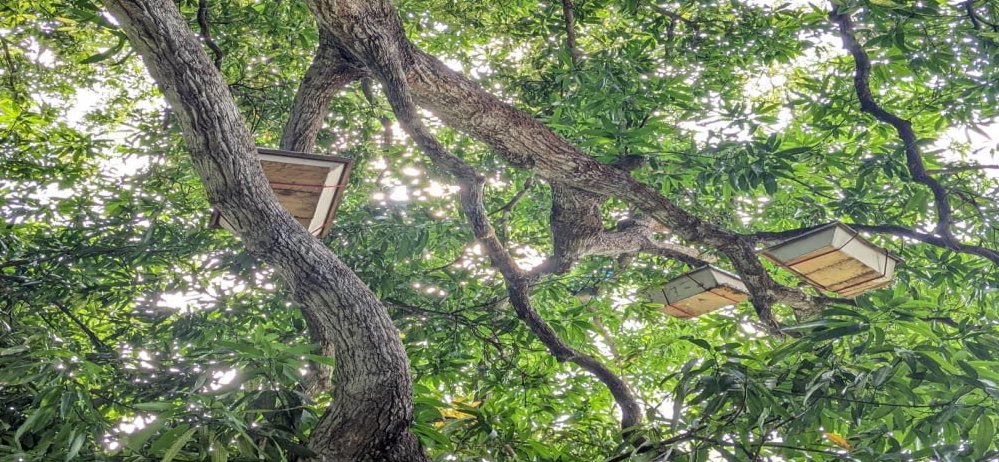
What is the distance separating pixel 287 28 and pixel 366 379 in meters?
2.65

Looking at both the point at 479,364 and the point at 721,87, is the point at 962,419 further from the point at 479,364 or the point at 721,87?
the point at 479,364

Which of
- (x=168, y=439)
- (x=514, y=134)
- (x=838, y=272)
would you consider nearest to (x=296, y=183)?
(x=514, y=134)

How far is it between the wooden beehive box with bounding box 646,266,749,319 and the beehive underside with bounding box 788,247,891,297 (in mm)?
422

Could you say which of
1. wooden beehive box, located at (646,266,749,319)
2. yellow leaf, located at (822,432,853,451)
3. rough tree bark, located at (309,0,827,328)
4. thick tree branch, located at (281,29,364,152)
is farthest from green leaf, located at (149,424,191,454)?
wooden beehive box, located at (646,266,749,319)

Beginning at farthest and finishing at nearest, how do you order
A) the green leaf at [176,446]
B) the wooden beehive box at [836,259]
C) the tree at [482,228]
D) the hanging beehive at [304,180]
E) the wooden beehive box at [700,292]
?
the wooden beehive box at [700,292] < the wooden beehive box at [836,259] < the hanging beehive at [304,180] < the tree at [482,228] < the green leaf at [176,446]

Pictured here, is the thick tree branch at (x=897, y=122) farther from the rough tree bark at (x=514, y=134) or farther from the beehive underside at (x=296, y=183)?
Result: the beehive underside at (x=296, y=183)

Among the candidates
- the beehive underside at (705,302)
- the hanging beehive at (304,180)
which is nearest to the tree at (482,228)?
the beehive underside at (705,302)

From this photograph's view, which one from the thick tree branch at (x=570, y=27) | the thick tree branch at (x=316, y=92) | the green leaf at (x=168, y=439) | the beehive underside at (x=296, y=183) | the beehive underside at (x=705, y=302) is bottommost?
the green leaf at (x=168, y=439)

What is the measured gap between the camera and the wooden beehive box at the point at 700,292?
3.85 meters

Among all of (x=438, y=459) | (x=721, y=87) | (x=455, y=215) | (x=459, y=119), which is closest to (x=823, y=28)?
(x=721, y=87)

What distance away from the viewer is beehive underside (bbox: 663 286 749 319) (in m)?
3.93

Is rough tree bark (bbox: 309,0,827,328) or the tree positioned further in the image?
rough tree bark (bbox: 309,0,827,328)

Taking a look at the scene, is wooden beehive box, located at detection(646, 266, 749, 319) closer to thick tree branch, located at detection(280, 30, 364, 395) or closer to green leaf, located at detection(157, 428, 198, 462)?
thick tree branch, located at detection(280, 30, 364, 395)

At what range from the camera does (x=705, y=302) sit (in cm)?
406
